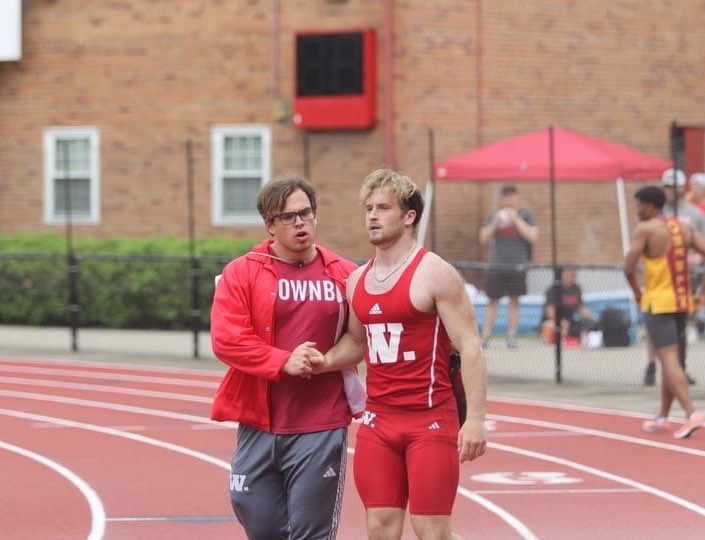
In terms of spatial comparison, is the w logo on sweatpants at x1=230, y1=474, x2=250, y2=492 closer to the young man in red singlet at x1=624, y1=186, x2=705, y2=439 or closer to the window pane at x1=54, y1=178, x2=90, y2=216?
the young man in red singlet at x1=624, y1=186, x2=705, y2=439

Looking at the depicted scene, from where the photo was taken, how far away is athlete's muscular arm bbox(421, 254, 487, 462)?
657 centimetres

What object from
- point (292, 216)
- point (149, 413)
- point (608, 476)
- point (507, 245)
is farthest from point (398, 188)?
point (507, 245)

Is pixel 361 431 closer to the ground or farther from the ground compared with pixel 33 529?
farther from the ground

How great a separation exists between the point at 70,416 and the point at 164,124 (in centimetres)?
1172

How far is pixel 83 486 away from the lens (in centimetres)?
1078

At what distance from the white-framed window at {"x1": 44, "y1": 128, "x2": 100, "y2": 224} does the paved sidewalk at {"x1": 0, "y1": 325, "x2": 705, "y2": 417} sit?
305cm

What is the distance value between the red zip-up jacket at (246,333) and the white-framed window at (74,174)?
19890 millimetres

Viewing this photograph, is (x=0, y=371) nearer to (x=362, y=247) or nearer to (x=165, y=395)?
(x=165, y=395)

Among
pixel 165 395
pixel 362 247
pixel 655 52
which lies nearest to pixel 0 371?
pixel 165 395

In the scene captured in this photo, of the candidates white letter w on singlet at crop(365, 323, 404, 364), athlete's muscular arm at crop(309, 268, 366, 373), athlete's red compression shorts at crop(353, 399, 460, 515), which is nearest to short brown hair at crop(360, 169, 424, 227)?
athlete's muscular arm at crop(309, 268, 366, 373)

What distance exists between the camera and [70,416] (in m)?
14.8

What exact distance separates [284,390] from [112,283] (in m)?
16.6

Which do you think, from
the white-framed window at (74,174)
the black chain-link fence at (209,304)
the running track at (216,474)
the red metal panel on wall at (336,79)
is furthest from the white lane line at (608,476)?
the white-framed window at (74,174)

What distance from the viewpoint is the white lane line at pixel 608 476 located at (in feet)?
32.7
